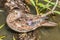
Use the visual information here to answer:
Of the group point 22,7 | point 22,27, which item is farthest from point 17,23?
point 22,7

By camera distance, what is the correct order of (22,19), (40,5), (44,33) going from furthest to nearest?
(40,5), (44,33), (22,19)

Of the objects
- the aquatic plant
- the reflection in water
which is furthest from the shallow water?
the aquatic plant

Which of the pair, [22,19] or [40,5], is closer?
[22,19]

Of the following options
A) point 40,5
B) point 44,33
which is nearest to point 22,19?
point 44,33

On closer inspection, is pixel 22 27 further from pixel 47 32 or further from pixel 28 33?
pixel 47 32

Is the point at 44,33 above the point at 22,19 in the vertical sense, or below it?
below

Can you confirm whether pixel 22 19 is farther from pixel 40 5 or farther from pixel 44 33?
pixel 40 5

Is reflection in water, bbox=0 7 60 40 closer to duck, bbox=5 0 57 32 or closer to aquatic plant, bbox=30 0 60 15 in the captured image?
duck, bbox=5 0 57 32

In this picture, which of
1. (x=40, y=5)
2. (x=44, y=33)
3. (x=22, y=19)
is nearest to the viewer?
(x=22, y=19)

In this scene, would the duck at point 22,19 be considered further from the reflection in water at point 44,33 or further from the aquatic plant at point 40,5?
the aquatic plant at point 40,5

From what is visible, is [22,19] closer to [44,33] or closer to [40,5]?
[44,33]

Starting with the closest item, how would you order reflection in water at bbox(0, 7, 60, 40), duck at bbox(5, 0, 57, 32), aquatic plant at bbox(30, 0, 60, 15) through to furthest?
duck at bbox(5, 0, 57, 32) → reflection in water at bbox(0, 7, 60, 40) → aquatic plant at bbox(30, 0, 60, 15)
